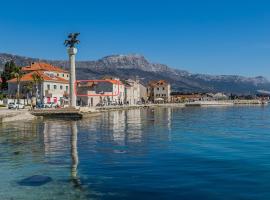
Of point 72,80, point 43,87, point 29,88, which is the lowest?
point 29,88

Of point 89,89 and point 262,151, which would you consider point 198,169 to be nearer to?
point 262,151

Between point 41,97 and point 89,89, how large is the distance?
3482 cm

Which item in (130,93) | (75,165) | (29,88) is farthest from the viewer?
(130,93)

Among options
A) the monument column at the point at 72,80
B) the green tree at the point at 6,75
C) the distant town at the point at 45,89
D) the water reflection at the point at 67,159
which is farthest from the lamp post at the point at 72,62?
the water reflection at the point at 67,159

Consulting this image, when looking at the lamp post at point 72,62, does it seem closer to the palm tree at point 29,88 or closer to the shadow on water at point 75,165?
the palm tree at point 29,88

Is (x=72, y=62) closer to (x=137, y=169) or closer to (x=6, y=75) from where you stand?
(x=6, y=75)

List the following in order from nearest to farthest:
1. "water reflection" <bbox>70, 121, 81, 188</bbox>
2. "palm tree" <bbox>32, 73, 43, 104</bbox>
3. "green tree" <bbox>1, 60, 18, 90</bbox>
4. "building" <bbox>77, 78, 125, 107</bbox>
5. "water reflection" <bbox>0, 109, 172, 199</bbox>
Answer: "water reflection" <bbox>0, 109, 172, 199</bbox>, "water reflection" <bbox>70, 121, 81, 188</bbox>, "palm tree" <bbox>32, 73, 43, 104</bbox>, "green tree" <bbox>1, 60, 18, 90</bbox>, "building" <bbox>77, 78, 125, 107</bbox>

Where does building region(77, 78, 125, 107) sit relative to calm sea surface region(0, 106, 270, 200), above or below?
above

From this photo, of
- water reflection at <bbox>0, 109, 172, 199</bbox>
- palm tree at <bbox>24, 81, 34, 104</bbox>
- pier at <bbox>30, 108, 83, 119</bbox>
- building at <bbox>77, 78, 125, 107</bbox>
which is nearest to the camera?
water reflection at <bbox>0, 109, 172, 199</bbox>

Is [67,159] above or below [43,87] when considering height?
below

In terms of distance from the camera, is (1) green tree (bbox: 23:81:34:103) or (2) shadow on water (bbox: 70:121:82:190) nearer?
(2) shadow on water (bbox: 70:121:82:190)

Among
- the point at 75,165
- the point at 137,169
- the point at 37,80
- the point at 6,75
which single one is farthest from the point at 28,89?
the point at 137,169

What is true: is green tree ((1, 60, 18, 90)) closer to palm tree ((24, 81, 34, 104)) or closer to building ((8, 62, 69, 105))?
building ((8, 62, 69, 105))

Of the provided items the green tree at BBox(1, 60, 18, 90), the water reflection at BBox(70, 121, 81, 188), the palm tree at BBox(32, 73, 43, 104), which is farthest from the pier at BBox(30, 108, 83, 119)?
the green tree at BBox(1, 60, 18, 90)
